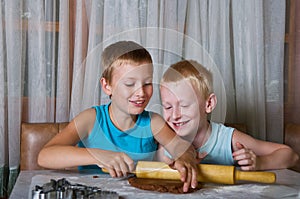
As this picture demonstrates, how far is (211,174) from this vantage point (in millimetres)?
1056

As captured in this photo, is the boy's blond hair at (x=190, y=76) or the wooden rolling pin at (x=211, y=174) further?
the boy's blond hair at (x=190, y=76)

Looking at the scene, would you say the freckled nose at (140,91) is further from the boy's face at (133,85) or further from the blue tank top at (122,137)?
the blue tank top at (122,137)

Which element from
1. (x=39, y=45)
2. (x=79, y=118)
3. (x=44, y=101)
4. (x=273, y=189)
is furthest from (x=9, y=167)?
(x=273, y=189)

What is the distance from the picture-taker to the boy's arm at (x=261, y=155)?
1120mm

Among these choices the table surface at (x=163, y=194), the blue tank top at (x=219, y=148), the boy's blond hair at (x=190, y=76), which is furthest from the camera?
the blue tank top at (x=219, y=148)

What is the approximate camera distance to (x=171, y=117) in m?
1.19

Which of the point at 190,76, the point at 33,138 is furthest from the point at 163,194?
the point at 33,138

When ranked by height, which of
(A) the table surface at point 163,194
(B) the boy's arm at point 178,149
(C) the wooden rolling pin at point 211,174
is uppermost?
(B) the boy's arm at point 178,149

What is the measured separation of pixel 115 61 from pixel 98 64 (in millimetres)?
421

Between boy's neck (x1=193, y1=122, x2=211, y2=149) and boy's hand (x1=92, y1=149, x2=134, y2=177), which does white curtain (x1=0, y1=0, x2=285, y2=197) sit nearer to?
boy's neck (x1=193, y1=122, x2=211, y2=149)

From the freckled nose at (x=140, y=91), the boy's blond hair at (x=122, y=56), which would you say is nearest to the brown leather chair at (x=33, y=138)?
the boy's blond hair at (x=122, y=56)

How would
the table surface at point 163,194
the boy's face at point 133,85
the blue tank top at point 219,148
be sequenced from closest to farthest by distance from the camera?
1. the table surface at point 163,194
2. the boy's face at point 133,85
3. the blue tank top at point 219,148

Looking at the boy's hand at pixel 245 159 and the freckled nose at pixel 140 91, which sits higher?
the freckled nose at pixel 140 91

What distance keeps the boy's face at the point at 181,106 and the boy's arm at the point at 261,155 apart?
0.43 feet
